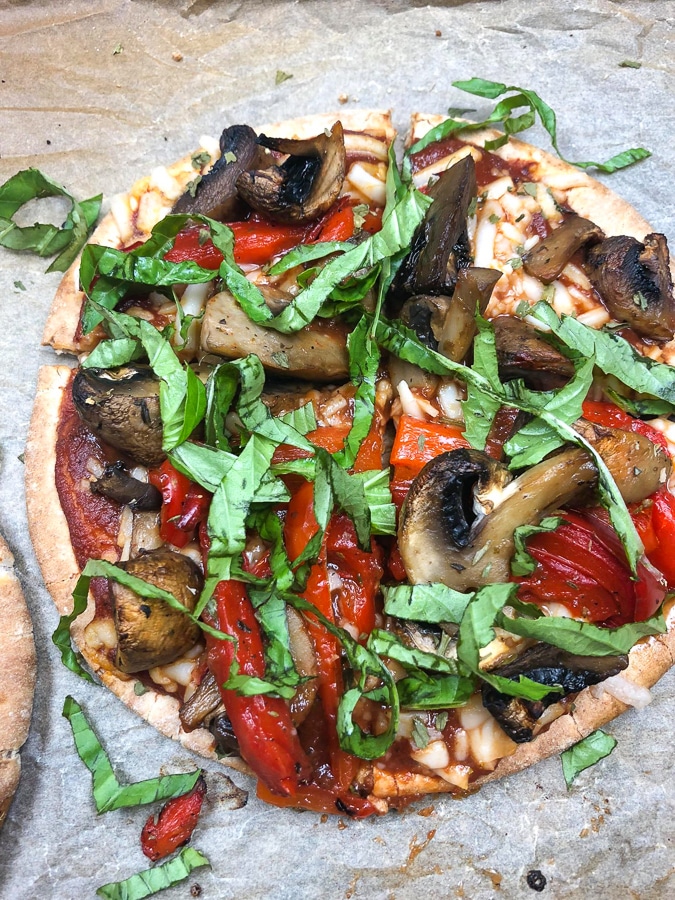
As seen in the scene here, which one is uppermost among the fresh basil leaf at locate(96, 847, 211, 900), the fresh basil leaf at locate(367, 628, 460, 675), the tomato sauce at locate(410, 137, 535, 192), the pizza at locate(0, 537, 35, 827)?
the tomato sauce at locate(410, 137, 535, 192)

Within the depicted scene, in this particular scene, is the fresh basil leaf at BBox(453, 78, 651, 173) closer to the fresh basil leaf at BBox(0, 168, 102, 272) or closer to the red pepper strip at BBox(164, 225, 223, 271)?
the red pepper strip at BBox(164, 225, 223, 271)

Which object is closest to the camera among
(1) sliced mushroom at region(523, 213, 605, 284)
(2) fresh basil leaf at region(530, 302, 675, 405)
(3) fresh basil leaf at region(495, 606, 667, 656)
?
(3) fresh basil leaf at region(495, 606, 667, 656)

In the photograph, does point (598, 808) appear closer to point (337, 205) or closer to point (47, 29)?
point (337, 205)

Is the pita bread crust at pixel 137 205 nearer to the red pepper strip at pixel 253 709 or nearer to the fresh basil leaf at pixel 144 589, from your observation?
the fresh basil leaf at pixel 144 589

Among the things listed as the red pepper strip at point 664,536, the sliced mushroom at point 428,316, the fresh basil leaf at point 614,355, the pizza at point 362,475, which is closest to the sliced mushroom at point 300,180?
the pizza at point 362,475

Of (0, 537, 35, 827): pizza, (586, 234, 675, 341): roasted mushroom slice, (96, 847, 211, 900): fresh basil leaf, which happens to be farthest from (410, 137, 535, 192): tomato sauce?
(96, 847, 211, 900): fresh basil leaf

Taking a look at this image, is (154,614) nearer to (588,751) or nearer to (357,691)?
(357,691)
